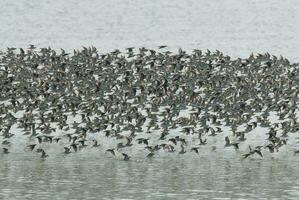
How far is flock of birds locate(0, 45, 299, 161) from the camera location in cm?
4250

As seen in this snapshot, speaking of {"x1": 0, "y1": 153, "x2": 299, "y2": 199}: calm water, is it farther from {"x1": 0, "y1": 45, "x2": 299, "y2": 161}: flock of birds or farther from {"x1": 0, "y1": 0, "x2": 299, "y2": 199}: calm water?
{"x1": 0, "y1": 45, "x2": 299, "y2": 161}: flock of birds

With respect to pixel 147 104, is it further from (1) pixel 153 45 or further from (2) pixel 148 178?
(1) pixel 153 45

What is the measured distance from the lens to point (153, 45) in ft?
254

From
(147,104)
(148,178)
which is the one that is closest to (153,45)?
(147,104)

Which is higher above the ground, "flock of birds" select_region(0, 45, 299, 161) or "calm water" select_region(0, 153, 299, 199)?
"flock of birds" select_region(0, 45, 299, 161)

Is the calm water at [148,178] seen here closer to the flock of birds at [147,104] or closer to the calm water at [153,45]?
the calm water at [153,45]

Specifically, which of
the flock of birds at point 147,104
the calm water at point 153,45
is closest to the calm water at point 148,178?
the calm water at point 153,45

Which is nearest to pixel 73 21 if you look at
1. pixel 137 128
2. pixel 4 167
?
pixel 137 128

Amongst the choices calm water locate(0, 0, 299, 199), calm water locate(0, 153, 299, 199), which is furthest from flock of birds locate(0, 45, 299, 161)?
calm water locate(0, 0, 299, 199)

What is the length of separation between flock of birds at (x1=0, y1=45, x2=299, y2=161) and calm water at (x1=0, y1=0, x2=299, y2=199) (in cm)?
173

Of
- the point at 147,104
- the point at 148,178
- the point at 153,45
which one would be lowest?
the point at 148,178

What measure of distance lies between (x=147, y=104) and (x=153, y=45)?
2657 cm

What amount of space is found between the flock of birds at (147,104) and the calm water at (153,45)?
1.73m

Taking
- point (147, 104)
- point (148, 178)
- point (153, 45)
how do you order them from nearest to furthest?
point (148, 178) < point (147, 104) < point (153, 45)
